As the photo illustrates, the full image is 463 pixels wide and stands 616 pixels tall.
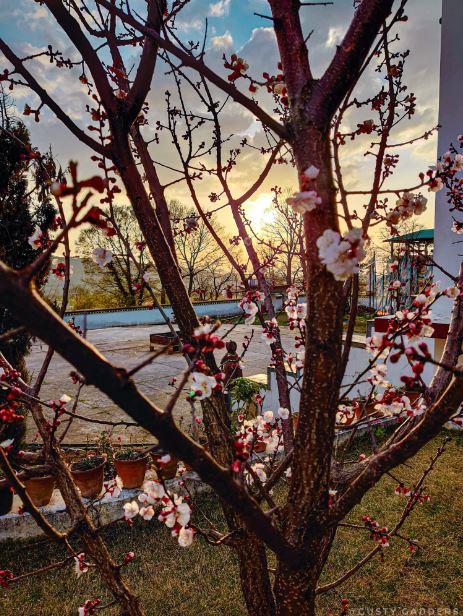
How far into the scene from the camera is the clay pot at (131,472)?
3.89 meters

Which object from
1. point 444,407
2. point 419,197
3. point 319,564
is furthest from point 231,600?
point 419,197

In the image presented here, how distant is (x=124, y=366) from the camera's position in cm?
413

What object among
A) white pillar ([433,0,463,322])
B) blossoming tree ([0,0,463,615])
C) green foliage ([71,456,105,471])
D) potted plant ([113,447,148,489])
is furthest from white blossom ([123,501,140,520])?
white pillar ([433,0,463,322])

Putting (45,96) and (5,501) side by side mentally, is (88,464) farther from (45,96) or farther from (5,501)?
(45,96)

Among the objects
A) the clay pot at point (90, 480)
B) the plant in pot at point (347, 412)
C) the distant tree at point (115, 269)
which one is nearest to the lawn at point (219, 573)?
the clay pot at point (90, 480)

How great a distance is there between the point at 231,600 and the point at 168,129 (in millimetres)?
3198

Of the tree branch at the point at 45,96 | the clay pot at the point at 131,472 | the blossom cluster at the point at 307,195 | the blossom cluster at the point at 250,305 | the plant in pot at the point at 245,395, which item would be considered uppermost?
the tree branch at the point at 45,96

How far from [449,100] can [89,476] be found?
615 centimetres

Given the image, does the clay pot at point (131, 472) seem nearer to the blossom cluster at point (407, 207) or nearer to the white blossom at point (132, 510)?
the white blossom at point (132, 510)

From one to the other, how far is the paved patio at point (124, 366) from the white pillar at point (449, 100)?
338 centimetres

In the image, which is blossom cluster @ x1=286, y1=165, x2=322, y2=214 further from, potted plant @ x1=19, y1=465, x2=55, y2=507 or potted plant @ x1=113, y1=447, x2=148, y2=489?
potted plant @ x1=19, y1=465, x2=55, y2=507

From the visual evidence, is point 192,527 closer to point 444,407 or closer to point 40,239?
point 444,407

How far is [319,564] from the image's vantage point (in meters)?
1.14

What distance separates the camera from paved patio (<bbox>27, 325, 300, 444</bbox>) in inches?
233
